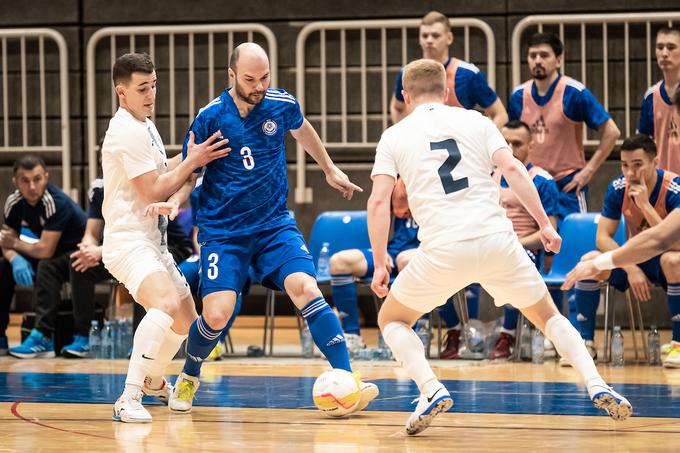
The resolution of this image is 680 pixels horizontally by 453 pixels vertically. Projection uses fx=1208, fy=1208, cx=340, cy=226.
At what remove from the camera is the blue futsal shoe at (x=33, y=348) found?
8.80 m

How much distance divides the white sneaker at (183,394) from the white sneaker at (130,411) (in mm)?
318

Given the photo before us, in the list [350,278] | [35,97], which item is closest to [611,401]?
[350,278]

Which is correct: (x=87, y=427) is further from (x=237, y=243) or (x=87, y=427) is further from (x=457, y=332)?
(x=457, y=332)

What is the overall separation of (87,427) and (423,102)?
206 cm

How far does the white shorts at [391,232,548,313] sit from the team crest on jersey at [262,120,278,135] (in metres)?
1.13

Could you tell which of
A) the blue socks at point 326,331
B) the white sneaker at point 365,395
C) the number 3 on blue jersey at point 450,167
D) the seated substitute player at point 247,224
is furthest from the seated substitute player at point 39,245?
the number 3 on blue jersey at point 450,167

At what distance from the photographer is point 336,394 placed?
5.48 metres

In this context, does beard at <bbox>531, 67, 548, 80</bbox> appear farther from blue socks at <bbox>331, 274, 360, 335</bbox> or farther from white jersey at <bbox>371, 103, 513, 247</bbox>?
white jersey at <bbox>371, 103, 513, 247</bbox>

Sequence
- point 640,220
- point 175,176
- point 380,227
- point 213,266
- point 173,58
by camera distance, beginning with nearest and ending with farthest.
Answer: point 380,227
point 175,176
point 213,266
point 640,220
point 173,58

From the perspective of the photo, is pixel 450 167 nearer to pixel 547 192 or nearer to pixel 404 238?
pixel 547 192

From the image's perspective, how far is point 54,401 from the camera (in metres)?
6.22

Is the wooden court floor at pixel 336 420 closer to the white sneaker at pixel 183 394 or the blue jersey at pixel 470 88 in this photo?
the white sneaker at pixel 183 394

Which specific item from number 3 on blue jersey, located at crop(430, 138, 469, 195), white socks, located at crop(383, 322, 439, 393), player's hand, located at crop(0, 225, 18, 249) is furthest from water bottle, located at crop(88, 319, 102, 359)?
number 3 on blue jersey, located at crop(430, 138, 469, 195)

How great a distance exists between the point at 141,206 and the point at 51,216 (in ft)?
11.8
